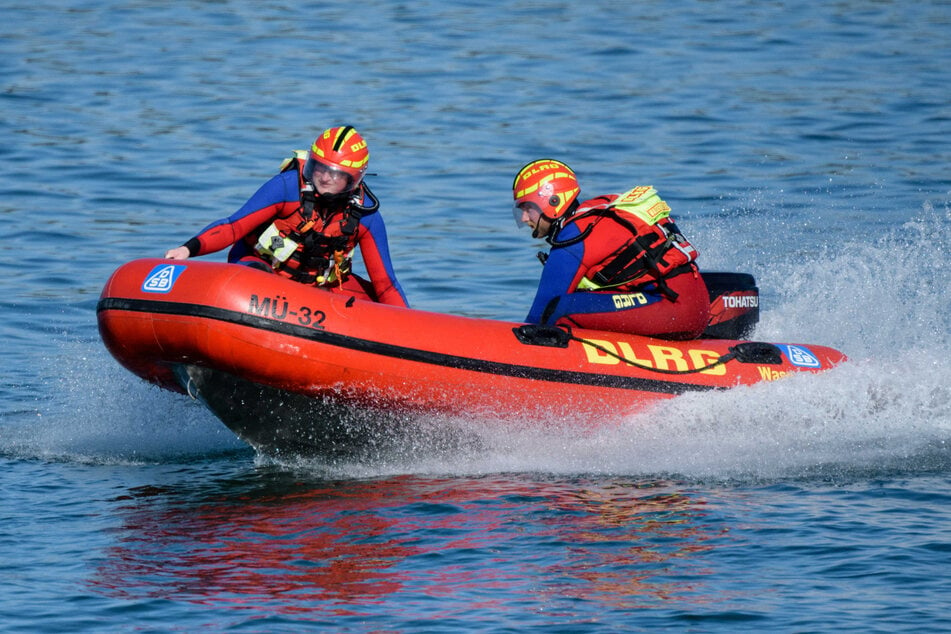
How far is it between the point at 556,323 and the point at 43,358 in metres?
3.63

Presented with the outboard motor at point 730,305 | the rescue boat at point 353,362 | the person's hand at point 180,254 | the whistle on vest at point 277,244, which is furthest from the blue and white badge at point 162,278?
the outboard motor at point 730,305

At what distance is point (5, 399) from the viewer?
8461mm

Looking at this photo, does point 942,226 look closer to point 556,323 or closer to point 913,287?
point 913,287

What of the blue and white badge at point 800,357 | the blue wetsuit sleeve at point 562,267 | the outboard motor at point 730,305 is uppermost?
the blue wetsuit sleeve at point 562,267

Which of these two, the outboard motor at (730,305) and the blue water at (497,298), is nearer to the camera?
the blue water at (497,298)

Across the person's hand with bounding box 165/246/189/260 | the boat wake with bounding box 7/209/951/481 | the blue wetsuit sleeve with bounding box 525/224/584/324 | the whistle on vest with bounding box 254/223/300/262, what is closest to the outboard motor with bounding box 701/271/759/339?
the boat wake with bounding box 7/209/951/481

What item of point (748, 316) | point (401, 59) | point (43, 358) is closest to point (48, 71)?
point (401, 59)

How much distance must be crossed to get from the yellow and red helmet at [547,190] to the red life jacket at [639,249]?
9 cm

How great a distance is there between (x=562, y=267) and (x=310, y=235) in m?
1.24

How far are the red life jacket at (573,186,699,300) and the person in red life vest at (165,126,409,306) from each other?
1.08m

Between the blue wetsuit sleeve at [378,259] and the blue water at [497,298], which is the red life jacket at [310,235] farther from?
the blue water at [497,298]

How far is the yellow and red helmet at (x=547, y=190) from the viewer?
728 centimetres

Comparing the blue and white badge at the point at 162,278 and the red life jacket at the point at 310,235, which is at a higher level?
the red life jacket at the point at 310,235

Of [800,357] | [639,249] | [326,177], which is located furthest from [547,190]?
[800,357]
